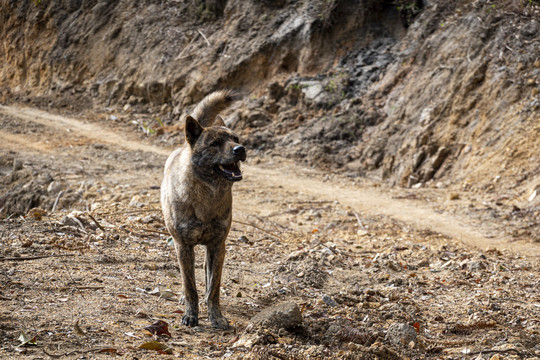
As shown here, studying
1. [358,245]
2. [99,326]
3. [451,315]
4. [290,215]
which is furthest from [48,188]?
[451,315]

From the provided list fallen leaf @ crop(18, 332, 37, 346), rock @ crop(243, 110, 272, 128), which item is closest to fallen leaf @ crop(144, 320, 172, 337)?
fallen leaf @ crop(18, 332, 37, 346)

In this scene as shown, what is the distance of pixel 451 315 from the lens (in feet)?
16.9

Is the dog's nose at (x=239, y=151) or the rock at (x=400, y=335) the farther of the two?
the dog's nose at (x=239, y=151)

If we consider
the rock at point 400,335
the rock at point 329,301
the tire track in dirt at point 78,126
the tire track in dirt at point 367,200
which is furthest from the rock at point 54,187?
the rock at point 400,335

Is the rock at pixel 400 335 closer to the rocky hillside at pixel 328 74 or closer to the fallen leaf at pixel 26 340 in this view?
the fallen leaf at pixel 26 340

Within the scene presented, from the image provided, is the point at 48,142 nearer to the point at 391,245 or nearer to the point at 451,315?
the point at 391,245

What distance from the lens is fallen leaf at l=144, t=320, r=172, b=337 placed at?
13.6ft

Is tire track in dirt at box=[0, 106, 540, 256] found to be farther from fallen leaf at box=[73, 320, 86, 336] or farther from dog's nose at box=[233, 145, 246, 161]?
A: fallen leaf at box=[73, 320, 86, 336]

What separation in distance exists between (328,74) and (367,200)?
7.33 m

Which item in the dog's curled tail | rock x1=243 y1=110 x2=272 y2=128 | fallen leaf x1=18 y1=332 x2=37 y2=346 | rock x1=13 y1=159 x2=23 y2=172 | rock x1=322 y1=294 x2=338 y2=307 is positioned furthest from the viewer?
rock x1=243 y1=110 x2=272 y2=128

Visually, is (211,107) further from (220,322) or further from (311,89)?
(311,89)

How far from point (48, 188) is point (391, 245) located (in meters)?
7.43

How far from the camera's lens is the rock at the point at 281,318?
4.29 meters

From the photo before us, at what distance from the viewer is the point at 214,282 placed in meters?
4.75
